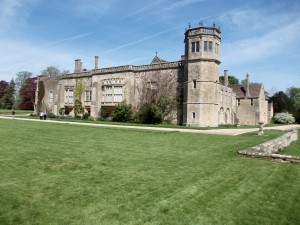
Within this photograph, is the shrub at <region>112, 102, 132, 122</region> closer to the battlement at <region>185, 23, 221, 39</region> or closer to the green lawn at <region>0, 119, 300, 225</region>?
the battlement at <region>185, 23, 221, 39</region>

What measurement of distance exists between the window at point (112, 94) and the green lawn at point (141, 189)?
27.4 m

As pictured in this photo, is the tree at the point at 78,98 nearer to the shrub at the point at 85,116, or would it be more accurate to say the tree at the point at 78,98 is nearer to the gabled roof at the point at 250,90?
the shrub at the point at 85,116

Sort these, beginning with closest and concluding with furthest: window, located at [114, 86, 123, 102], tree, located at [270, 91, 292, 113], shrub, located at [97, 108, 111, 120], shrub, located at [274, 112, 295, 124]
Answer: window, located at [114, 86, 123, 102] < shrub, located at [97, 108, 111, 120] < shrub, located at [274, 112, 295, 124] < tree, located at [270, 91, 292, 113]

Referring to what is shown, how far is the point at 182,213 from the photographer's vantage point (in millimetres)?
5203

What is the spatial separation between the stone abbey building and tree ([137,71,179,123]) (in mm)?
250

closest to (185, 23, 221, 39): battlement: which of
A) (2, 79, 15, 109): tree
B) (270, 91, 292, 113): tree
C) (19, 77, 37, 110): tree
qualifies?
(270, 91, 292, 113): tree

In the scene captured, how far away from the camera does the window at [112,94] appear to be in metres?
37.5

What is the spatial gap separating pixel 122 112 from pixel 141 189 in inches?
1134

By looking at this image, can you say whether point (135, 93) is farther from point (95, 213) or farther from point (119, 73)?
point (95, 213)

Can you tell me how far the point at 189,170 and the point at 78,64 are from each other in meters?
39.8

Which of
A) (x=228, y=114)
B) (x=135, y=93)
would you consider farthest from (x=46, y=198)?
(x=228, y=114)

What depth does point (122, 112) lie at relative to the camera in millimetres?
34938

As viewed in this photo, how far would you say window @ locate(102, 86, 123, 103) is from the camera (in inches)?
1478

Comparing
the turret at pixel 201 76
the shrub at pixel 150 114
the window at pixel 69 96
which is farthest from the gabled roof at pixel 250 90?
the window at pixel 69 96
